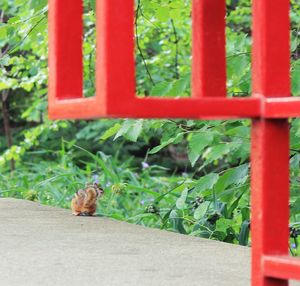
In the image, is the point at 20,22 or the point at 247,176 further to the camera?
the point at 20,22

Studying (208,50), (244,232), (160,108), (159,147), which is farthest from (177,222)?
(160,108)

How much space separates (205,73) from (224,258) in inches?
33.8

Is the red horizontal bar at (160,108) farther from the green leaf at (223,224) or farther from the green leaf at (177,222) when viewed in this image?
the green leaf at (177,222)

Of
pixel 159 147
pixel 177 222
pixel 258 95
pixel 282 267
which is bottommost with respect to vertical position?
pixel 177 222

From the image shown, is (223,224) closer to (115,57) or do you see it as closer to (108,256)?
Result: (108,256)

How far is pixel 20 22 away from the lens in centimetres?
391

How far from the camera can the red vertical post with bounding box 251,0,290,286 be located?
1731mm

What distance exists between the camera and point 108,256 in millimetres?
2527

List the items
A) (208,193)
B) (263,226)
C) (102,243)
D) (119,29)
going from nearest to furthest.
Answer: (119,29) < (263,226) < (102,243) < (208,193)

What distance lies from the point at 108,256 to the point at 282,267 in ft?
2.91

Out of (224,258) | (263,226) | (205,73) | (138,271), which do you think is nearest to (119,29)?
(205,73)

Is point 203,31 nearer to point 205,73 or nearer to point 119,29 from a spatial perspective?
point 205,73

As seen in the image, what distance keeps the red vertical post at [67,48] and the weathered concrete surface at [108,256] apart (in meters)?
0.52

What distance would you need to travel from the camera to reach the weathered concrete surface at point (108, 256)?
217 centimetres
